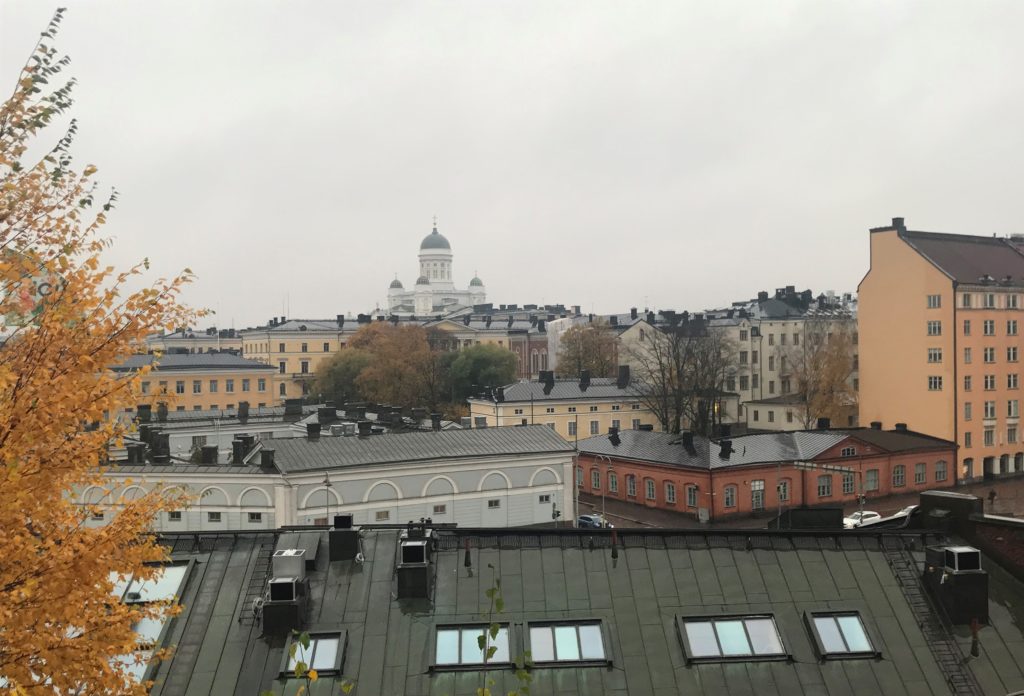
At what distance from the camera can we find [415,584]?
568 inches

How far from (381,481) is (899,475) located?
103ft

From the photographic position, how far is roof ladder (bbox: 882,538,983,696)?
13352mm

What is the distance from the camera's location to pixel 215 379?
89250 millimetres

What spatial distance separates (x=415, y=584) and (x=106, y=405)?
22.5 feet

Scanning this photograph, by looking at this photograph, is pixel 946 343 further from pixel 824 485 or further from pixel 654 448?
pixel 654 448

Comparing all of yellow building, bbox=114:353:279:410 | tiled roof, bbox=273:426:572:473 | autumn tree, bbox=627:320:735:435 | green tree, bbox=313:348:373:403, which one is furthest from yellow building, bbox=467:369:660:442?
yellow building, bbox=114:353:279:410

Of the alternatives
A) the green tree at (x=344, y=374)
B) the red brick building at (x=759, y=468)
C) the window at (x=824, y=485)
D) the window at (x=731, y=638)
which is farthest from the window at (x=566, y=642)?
the green tree at (x=344, y=374)

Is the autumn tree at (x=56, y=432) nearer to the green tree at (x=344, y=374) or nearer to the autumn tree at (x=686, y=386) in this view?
the autumn tree at (x=686, y=386)

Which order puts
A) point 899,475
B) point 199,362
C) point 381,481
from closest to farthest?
point 381,481 < point 899,475 < point 199,362

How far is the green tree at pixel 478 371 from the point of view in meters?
88.7

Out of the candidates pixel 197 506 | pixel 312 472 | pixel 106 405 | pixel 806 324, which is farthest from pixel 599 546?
pixel 806 324

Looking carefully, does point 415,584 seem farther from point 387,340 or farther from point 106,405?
point 387,340

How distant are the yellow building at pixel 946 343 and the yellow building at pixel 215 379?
55662mm

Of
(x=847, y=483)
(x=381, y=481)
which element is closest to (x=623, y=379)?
(x=847, y=483)
